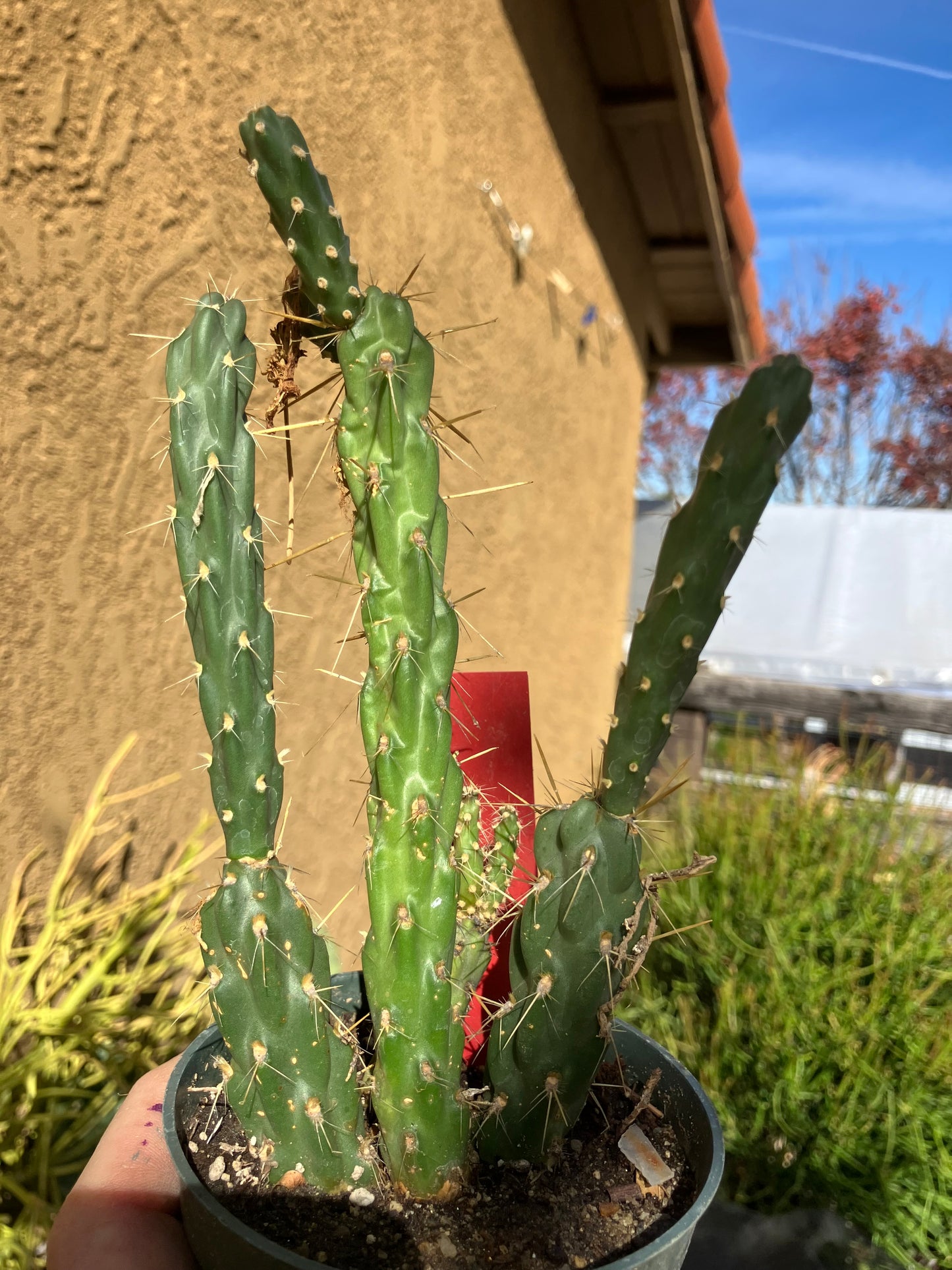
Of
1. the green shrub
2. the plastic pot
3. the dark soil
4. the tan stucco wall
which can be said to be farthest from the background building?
the green shrub

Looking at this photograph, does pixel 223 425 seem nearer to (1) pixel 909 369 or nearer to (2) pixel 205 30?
(2) pixel 205 30

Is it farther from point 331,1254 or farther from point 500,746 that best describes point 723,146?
point 331,1254

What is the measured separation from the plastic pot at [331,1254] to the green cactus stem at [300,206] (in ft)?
2.43

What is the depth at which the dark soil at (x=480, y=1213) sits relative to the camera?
2.87 feet

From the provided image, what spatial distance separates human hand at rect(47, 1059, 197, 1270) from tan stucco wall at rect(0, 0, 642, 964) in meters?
0.66

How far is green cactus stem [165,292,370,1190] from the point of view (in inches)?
32.1

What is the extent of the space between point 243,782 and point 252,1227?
453 millimetres

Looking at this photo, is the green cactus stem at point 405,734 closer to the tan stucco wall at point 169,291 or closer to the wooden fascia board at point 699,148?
the tan stucco wall at point 169,291

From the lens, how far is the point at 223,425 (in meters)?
0.81

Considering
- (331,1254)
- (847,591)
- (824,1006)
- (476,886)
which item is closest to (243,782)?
(476,886)

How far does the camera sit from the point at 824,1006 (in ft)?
8.22

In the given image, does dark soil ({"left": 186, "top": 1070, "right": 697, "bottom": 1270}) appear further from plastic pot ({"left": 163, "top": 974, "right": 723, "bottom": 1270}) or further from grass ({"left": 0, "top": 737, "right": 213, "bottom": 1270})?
grass ({"left": 0, "top": 737, "right": 213, "bottom": 1270})

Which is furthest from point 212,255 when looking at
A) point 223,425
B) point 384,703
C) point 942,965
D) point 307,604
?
point 942,965

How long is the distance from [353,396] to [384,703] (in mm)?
298
